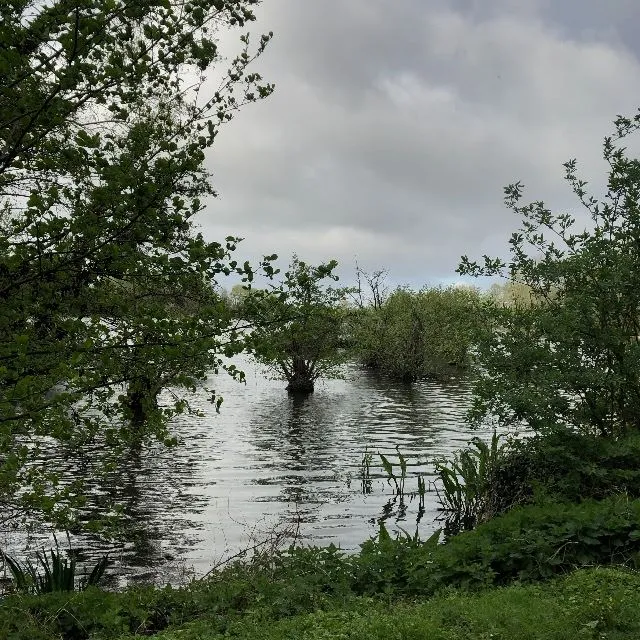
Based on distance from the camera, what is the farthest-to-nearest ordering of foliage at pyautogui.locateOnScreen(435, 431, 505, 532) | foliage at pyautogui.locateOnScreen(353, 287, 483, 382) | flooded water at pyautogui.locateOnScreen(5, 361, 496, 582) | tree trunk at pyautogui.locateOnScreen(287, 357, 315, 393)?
foliage at pyautogui.locateOnScreen(353, 287, 483, 382), tree trunk at pyautogui.locateOnScreen(287, 357, 315, 393), flooded water at pyautogui.locateOnScreen(5, 361, 496, 582), foliage at pyautogui.locateOnScreen(435, 431, 505, 532)

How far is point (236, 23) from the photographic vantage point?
9117 millimetres

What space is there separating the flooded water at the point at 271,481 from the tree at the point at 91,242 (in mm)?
5021

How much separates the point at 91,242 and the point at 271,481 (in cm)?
1214

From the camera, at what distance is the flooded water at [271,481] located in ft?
43.9

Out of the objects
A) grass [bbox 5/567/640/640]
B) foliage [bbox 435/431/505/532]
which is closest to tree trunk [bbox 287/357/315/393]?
foliage [bbox 435/431/505/532]

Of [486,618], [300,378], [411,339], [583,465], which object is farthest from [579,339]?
[411,339]

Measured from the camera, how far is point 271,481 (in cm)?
1852

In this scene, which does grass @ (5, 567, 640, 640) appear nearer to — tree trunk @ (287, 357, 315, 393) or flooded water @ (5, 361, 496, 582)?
flooded water @ (5, 361, 496, 582)

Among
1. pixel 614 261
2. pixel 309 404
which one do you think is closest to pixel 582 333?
pixel 614 261

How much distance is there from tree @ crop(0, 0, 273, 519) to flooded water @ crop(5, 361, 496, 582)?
5.02 metres

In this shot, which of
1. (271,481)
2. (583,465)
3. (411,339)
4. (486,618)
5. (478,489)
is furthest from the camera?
(411,339)

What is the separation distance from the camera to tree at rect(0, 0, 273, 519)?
6.83m

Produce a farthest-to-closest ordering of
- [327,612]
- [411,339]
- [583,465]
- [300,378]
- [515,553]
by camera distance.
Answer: [411,339], [300,378], [583,465], [515,553], [327,612]

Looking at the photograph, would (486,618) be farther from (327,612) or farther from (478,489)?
(478,489)
